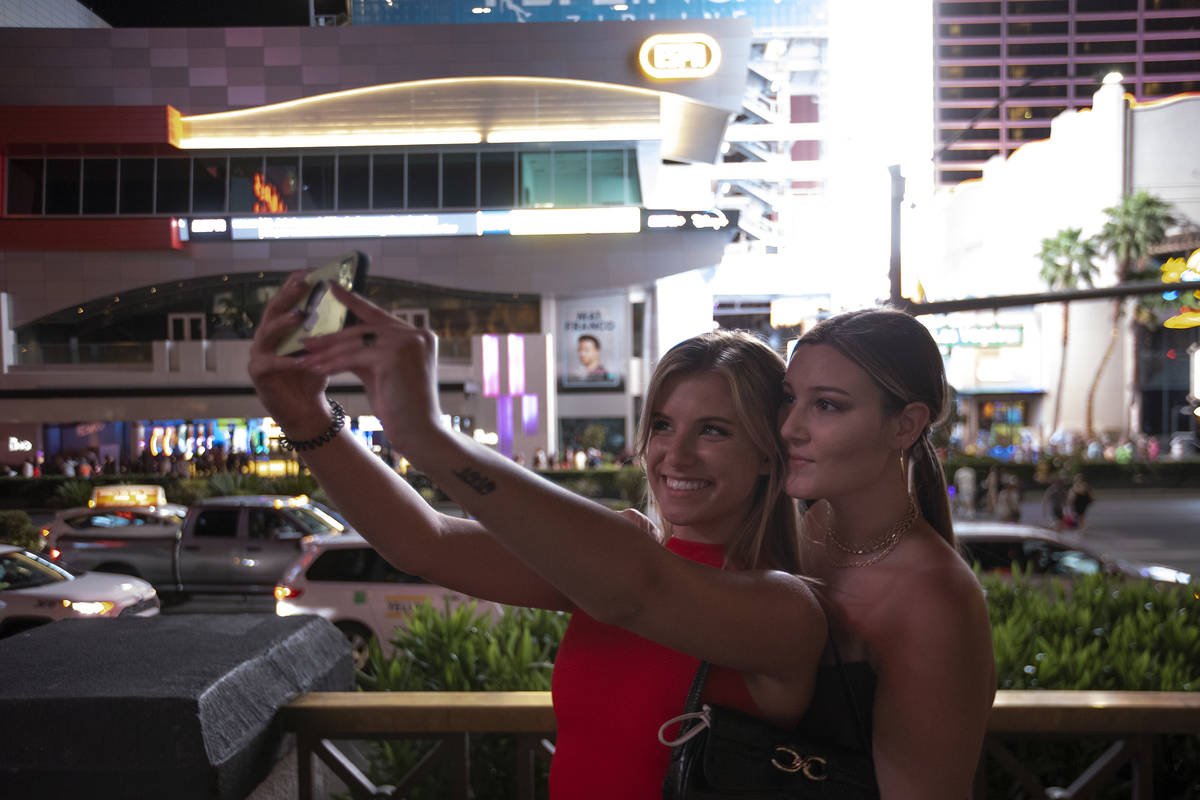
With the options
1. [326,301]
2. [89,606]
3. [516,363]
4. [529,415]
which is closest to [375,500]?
[326,301]

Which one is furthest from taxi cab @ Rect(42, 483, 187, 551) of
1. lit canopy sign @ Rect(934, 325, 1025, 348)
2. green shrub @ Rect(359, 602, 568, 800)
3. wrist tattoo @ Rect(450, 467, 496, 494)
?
lit canopy sign @ Rect(934, 325, 1025, 348)

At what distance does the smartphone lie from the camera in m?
1.08

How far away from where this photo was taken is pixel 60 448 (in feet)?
97.5

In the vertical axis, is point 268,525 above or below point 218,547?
above

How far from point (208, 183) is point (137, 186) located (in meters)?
2.31

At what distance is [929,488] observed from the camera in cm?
170

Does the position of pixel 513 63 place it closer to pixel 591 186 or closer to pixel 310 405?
pixel 591 186

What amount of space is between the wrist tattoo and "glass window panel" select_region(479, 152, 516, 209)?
29.7 meters

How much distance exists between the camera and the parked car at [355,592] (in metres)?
8.44

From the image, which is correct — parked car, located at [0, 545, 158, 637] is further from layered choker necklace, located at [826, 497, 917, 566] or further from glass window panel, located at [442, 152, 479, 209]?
glass window panel, located at [442, 152, 479, 209]

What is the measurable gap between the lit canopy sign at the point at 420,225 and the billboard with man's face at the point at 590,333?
3141 mm

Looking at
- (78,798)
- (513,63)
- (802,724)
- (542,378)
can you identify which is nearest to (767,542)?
(802,724)

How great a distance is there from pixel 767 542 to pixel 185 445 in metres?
31.9

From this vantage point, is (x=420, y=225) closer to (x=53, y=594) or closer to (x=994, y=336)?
(x=53, y=594)
